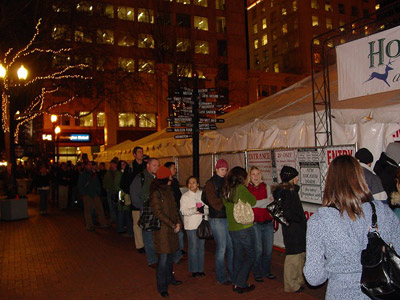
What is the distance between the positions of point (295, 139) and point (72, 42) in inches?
660

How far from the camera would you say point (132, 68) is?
1596 inches

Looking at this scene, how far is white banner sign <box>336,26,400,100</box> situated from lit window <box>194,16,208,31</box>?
40026mm

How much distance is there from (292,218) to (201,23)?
43.0 m

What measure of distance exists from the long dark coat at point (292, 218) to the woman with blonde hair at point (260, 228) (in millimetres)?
786

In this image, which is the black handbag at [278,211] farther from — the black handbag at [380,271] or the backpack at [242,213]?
the black handbag at [380,271]

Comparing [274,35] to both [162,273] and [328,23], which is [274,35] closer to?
[328,23]

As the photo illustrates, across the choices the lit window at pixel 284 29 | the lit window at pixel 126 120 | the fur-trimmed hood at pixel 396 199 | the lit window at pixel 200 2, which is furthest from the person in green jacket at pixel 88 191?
the lit window at pixel 284 29

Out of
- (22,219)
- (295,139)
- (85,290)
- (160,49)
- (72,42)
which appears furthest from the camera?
(160,49)

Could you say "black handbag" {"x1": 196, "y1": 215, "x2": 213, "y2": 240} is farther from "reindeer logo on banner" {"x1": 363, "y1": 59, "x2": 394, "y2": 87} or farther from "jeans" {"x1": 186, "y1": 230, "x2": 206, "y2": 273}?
"reindeer logo on banner" {"x1": 363, "y1": 59, "x2": 394, "y2": 87}

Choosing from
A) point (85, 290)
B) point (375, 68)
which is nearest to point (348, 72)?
point (375, 68)

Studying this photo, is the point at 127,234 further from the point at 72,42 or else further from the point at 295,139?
the point at 72,42

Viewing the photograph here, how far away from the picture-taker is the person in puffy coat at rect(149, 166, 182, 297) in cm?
548

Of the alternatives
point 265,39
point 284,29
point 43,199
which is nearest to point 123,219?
point 43,199

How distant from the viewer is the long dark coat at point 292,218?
5.24m
